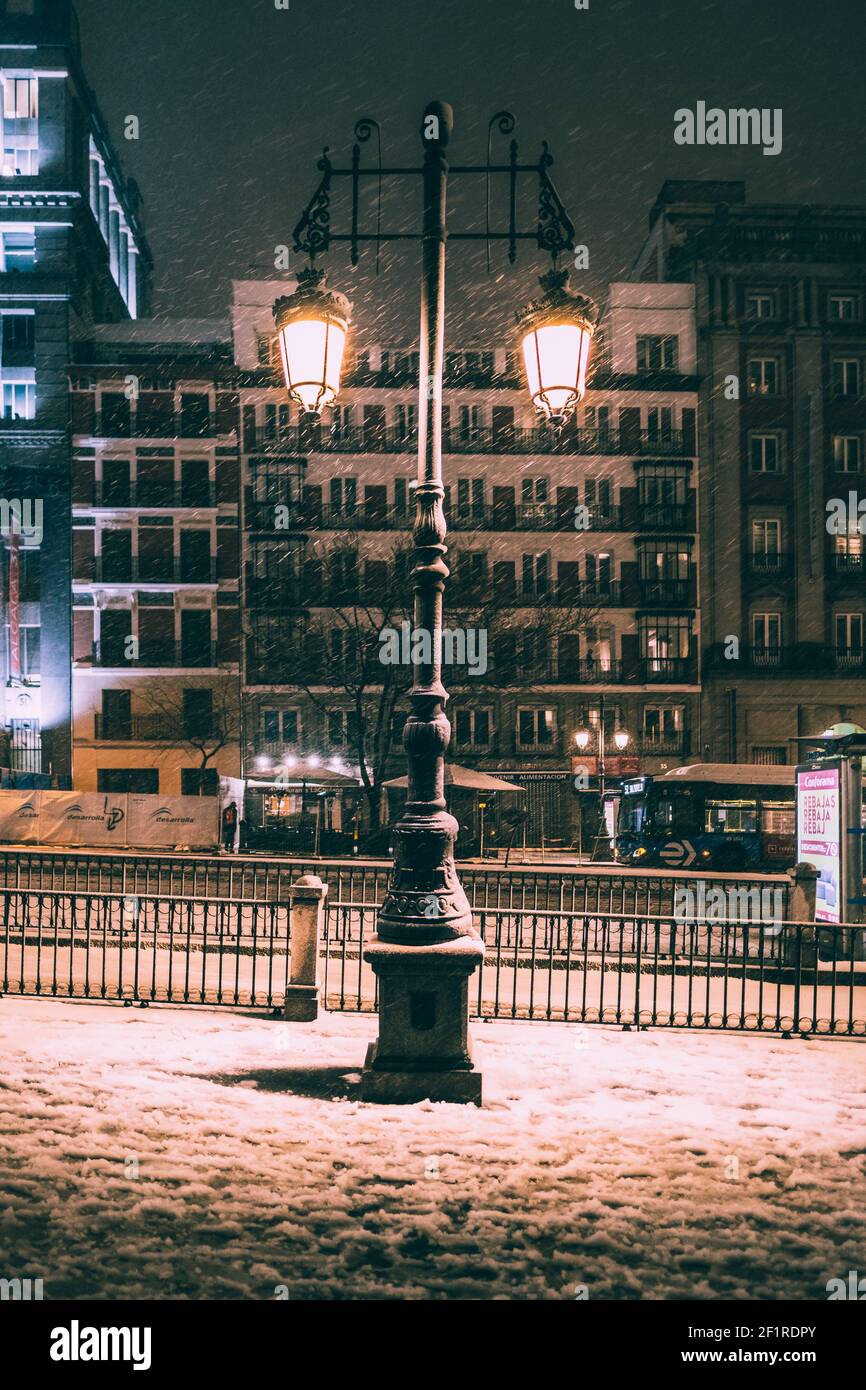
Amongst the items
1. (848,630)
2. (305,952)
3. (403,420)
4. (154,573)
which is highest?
(403,420)

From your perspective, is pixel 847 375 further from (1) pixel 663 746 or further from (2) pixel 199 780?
(2) pixel 199 780

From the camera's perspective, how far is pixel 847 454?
4641 cm

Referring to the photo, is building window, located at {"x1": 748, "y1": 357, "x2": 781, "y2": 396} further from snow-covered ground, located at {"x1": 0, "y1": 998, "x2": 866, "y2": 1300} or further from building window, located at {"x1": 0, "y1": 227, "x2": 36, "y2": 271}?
snow-covered ground, located at {"x1": 0, "y1": 998, "x2": 866, "y2": 1300}

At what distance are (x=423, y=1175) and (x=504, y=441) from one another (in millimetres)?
42981

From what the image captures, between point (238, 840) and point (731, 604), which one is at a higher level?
point (731, 604)

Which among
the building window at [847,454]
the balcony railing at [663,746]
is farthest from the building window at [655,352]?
the balcony railing at [663,746]

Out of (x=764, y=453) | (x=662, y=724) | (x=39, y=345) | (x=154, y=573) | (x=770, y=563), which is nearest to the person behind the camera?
(x=39, y=345)

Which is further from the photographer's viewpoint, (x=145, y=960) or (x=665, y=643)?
(x=665, y=643)

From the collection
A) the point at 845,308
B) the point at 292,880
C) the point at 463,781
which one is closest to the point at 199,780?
the point at 463,781

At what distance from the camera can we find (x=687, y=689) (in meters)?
45.2

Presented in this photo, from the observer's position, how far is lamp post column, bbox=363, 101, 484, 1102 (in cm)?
690
